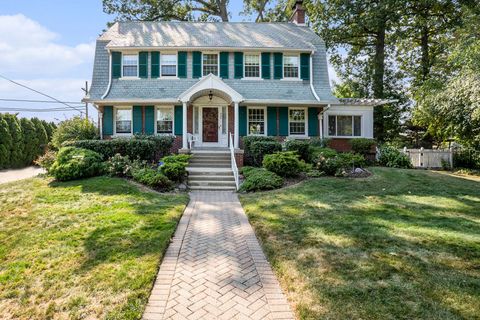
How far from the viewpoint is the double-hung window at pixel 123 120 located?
16266 millimetres

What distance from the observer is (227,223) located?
22.4ft

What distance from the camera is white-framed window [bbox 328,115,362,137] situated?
17.2 meters

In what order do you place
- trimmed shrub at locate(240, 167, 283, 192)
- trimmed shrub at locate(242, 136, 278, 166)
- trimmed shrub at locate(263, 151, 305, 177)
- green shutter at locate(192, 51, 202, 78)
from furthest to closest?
1. green shutter at locate(192, 51, 202, 78)
2. trimmed shrub at locate(242, 136, 278, 166)
3. trimmed shrub at locate(263, 151, 305, 177)
4. trimmed shrub at locate(240, 167, 283, 192)

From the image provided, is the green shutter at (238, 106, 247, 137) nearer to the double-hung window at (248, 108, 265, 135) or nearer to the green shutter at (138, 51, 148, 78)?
the double-hung window at (248, 108, 265, 135)

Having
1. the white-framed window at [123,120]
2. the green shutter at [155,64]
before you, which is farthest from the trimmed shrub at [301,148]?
the white-framed window at [123,120]

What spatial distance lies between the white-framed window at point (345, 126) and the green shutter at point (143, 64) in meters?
10.2

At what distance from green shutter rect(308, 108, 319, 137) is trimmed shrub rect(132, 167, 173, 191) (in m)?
8.75

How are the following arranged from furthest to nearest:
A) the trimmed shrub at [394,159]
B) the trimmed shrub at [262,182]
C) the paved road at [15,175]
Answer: the trimmed shrub at [394,159] → the paved road at [15,175] → the trimmed shrub at [262,182]

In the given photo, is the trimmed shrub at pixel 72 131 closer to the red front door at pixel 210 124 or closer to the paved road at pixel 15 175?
the paved road at pixel 15 175

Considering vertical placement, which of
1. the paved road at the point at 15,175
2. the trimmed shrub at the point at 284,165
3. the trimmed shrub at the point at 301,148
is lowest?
the paved road at the point at 15,175

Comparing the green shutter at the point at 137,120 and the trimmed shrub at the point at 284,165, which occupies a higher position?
the green shutter at the point at 137,120

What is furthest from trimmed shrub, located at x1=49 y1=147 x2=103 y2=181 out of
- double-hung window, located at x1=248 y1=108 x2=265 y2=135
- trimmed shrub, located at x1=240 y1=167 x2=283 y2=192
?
Answer: double-hung window, located at x1=248 y1=108 x2=265 y2=135

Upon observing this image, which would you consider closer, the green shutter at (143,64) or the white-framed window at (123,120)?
the white-framed window at (123,120)

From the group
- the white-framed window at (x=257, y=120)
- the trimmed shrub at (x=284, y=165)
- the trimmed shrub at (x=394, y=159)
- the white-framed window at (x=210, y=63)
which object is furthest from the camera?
the white-framed window at (x=210, y=63)
